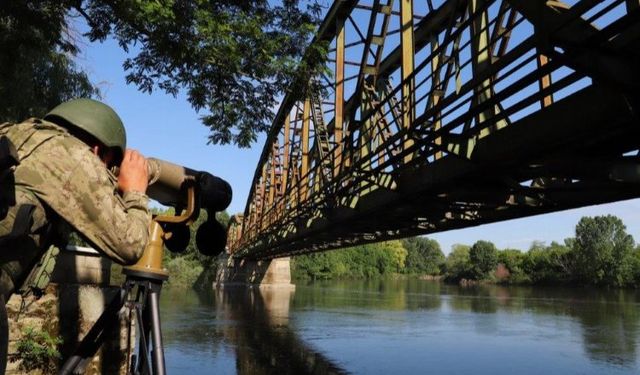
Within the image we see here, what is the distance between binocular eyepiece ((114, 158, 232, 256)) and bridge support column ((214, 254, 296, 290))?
54088 mm

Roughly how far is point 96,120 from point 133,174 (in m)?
0.23

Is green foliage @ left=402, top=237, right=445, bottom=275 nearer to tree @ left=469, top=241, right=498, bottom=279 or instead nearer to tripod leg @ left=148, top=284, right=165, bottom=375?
tree @ left=469, top=241, right=498, bottom=279

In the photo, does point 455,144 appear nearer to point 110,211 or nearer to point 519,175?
point 519,175

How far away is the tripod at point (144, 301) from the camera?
2.10 m

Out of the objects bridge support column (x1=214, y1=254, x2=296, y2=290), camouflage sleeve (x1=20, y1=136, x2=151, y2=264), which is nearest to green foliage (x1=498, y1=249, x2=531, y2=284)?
bridge support column (x1=214, y1=254, x2=296, y2=290)

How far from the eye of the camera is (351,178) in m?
12.7

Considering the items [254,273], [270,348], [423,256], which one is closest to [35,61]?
[270,348]

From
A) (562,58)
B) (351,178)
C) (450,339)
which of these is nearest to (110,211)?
(562,58)

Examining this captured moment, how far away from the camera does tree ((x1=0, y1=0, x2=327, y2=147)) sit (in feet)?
21.5

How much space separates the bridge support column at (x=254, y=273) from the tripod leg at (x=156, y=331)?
54299 millimetres

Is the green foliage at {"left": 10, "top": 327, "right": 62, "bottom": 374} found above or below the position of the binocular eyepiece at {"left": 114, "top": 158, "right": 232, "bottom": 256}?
below

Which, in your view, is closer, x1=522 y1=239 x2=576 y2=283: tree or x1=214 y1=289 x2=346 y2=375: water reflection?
x1=214 y1=289 x2=346 y2=375: water reflection

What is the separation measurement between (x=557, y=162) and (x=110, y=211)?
259 inches

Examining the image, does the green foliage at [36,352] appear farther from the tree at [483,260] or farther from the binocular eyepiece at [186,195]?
the tree at [483,260]
